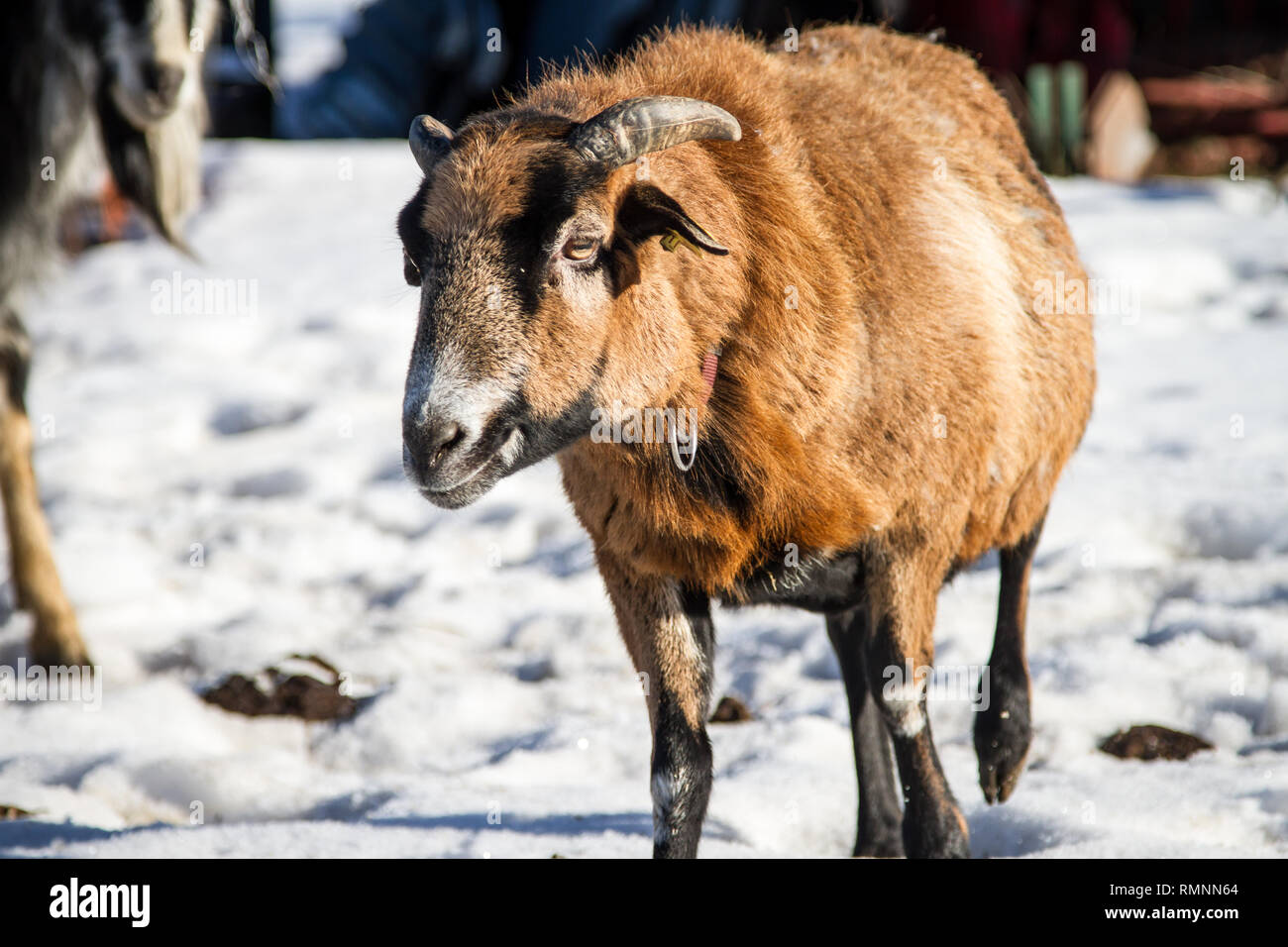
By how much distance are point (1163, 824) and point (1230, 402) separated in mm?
4036

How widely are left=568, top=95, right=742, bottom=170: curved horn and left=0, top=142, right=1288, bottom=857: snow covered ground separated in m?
1.91

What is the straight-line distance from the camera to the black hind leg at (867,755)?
377 centimetres

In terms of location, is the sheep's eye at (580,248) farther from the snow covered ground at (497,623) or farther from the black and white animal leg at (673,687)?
the snow covered ground at (497,623)

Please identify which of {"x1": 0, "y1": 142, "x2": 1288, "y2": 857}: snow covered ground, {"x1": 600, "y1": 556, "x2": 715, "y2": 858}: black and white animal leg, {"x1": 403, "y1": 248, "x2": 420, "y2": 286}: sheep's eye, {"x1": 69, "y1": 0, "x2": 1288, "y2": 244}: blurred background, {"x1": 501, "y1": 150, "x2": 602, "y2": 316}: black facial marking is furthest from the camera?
{"x1": 69, "y1": 0, "x2": 1288, "y2": 244}: blurred background

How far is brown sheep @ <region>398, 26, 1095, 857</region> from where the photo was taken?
2.86 m

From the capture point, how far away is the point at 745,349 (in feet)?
10.3

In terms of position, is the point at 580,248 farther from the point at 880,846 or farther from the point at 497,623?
the point at 497,623

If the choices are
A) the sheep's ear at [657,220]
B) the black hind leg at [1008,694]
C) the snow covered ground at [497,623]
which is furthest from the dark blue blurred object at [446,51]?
the sheep's ear at [657,220]

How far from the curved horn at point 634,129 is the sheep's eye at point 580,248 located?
166mm

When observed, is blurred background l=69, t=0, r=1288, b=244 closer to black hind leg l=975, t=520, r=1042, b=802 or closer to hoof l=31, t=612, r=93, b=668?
hoof l=31, t=612, r=93, b=668

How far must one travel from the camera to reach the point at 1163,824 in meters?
3.64

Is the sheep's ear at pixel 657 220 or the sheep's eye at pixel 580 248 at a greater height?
the sheep's ear at pixel 657 220

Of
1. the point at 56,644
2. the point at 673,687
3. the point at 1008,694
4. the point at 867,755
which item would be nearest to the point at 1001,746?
the point at 1008,694

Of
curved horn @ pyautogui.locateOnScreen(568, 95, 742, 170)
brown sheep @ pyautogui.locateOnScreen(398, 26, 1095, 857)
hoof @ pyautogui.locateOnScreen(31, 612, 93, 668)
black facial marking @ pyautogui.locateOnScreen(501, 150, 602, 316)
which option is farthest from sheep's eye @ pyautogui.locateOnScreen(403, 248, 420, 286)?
hoof @ pyautogui.locateOnScreen(31, 612, 93, 668)
